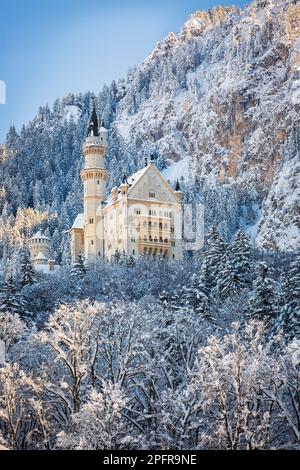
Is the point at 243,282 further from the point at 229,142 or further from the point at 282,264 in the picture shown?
the point at 229,142

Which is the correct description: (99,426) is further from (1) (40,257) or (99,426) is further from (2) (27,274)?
(1) (40,257)

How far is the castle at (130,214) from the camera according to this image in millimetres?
82750

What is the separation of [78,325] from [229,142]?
129 metres

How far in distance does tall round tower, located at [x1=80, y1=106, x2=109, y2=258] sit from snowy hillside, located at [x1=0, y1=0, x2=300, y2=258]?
32.4 metres

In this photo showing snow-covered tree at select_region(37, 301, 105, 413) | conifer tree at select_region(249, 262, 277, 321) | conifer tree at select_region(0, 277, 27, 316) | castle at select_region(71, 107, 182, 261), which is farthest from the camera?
castle at select_region(71, 107, 182, 261)

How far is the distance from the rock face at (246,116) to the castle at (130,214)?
36777mm

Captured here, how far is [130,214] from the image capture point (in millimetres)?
82938

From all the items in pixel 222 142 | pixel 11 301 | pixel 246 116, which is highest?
pixel 246 116

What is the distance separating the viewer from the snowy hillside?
13500cm

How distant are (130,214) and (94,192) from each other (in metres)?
8.75

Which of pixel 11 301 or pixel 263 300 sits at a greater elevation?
pixel 11 301

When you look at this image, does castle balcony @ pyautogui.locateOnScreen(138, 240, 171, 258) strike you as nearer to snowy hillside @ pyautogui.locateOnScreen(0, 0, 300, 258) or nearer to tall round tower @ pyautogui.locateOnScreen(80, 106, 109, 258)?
tall round tower @ pyautogui.locateOnScreen(80, 106, 109, 258)

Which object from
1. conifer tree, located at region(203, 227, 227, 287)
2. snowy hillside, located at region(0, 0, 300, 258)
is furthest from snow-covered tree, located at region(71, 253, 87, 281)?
snowy hillside, located at region(0, 0, 300, 258)

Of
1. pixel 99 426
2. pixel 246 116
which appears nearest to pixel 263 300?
pixel 99 426
